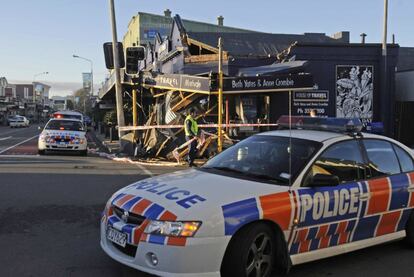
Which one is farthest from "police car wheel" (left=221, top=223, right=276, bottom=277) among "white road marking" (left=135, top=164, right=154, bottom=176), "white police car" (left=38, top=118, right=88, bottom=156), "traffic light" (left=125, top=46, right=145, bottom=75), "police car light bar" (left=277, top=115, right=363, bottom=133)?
"white police car" (left=38, top=118, right=88, bottom=156)

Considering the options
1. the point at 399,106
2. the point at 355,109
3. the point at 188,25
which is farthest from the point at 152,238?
the point at 188,25

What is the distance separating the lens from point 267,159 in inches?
229

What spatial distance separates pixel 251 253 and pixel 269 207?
0.46 meters

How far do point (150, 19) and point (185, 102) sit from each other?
2392 inches

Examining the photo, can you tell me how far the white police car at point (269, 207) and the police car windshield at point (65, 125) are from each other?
1489 centimetres

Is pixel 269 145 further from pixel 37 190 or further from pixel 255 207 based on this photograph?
pixel 37 190

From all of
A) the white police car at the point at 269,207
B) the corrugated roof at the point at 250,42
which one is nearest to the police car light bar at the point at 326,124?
the white police car at the point at 269,207

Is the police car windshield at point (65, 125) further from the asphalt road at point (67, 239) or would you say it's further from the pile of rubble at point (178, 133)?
the asphalt road at point (67, 239)

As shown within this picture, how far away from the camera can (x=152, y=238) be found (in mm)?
4566

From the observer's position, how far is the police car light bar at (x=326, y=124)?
6.15 meters

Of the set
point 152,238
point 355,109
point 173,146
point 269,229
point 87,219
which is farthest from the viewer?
point 355,109

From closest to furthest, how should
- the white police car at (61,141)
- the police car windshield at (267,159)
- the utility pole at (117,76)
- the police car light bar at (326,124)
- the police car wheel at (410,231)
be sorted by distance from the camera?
the police car windshield at (267,159) < the police car light bar at (326,124) < the police car wheel at (410,231) < the white police car at (61,141) < the utility pole at (117,76)

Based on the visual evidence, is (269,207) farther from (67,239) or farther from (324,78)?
(324,78)

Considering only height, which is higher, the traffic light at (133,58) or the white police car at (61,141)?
the traffic light at (133,58)
